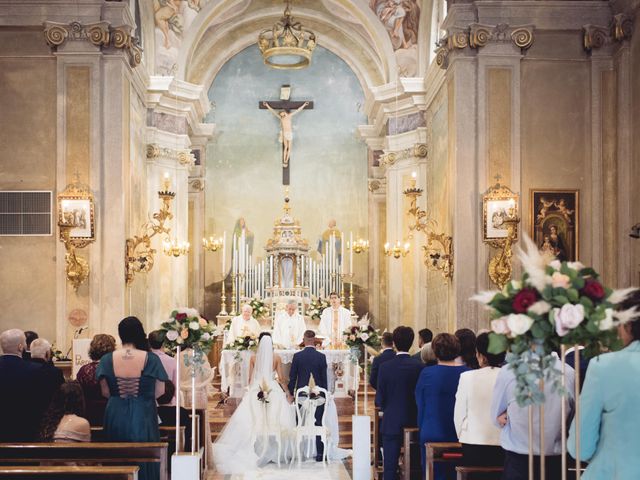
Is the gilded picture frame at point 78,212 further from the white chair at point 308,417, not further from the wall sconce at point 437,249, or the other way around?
the wall sconce at point 437,249

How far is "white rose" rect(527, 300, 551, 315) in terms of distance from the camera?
4641 mm

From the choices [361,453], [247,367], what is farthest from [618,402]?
[247,367]

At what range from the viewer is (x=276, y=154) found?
25.4m

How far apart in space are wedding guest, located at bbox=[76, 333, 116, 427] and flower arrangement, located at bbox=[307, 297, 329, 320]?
1101cm

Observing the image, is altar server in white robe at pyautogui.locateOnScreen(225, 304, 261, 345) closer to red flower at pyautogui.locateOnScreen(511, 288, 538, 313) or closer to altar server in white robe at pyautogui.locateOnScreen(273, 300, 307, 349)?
altar server in white robe at pyautogui.locateOnScreen(273, 300, 307, 349)

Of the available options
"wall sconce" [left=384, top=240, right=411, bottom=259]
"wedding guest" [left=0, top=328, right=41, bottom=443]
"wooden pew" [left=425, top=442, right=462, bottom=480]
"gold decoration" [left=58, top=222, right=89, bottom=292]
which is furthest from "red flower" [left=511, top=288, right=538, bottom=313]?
"wall sconce" [left=384, top=240, right=411, bottom=259]

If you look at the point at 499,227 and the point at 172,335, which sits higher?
the point at 499,227

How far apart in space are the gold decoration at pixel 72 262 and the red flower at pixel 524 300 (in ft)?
32.5

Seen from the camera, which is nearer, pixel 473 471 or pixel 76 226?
pixel 473 471

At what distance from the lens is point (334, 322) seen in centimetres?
1814

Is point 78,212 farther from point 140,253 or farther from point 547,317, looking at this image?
point 547,317

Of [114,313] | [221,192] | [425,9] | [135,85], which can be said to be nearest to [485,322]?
[114,313]

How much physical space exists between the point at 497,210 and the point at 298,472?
4.98m

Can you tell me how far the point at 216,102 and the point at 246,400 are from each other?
14.1 metres
